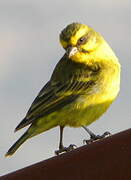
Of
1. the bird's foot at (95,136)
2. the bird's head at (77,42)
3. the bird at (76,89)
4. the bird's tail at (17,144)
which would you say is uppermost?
the bird's head at (77,42)

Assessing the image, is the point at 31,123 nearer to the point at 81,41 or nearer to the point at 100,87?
the point at 100,87

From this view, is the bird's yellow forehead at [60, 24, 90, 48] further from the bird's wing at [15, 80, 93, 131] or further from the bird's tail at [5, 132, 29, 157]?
the bird's tail at [5, 132, 29, 157]

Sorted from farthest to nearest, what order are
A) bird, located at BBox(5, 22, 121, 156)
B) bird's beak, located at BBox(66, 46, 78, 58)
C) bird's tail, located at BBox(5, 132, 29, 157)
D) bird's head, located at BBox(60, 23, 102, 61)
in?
bird's head, located at BBox(60, 23, 102, 61), bird's beak, located at BBox(66, 46, 78, 58), bird, located at BBox(5, 22, 121, 156), bird's tail, located at BBox(5, 132, 29, 157)

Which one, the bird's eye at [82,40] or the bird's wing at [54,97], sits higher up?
the bird's eye at [82,40]

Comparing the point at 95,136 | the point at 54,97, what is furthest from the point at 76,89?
the point at 95,136

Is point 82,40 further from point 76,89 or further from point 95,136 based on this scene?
point 95,136

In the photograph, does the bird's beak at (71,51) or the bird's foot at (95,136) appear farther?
the bird's beak at (71,51)

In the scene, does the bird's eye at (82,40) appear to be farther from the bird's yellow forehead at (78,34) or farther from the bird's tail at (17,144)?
the bird's tail at (17,144)

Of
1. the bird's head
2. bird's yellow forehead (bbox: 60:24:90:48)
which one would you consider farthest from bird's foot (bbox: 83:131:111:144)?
bird's yellow forehead (bbox: 60:24:90:48)

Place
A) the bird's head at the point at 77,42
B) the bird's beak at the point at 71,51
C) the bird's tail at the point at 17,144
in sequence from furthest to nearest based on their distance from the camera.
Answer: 1. the bird's head at the point at 77,42
2. the bird's beak at the point at 71,51
3. the bird's tail at the point at 17,144

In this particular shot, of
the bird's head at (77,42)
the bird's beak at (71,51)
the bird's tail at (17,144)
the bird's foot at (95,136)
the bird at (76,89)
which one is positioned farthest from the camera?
the bird's head at (77,42)

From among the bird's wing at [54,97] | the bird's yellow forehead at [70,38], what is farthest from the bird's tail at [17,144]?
the bird's yellow forehead at [70,38]
